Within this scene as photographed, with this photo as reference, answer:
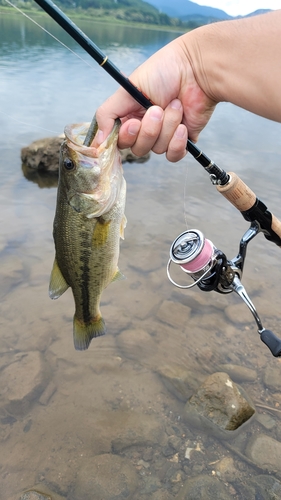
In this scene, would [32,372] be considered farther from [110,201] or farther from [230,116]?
[230,116]

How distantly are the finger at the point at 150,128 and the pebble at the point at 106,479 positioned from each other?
2541 mm

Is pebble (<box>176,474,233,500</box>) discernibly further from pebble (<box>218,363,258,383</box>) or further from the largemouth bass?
the largemouth bass

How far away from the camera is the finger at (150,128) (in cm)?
191

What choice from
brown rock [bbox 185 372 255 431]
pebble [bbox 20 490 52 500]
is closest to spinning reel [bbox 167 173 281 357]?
brown rock [bbox 185 372 255 431]

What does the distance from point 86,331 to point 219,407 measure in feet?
5.19

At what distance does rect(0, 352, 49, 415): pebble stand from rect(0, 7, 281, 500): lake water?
0.01 meters

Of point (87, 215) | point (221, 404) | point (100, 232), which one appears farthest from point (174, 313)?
point (87, 215)

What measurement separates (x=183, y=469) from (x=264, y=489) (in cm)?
63

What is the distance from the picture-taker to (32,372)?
385 centimetres

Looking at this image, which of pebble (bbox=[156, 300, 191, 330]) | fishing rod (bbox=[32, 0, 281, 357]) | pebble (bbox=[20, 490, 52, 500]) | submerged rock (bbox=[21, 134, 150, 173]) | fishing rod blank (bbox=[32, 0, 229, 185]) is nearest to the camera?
fishing rod blank (bbox=[32, 0, 229, 185])

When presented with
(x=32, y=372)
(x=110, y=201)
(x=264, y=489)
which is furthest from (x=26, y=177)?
(x=264, y=489)

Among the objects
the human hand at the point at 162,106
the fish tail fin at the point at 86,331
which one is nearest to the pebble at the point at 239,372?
the fish tail fin at the point at 86,331

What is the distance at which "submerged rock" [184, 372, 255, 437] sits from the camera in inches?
136

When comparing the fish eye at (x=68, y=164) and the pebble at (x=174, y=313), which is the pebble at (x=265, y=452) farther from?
the fish eye at (x=68, y=164)
